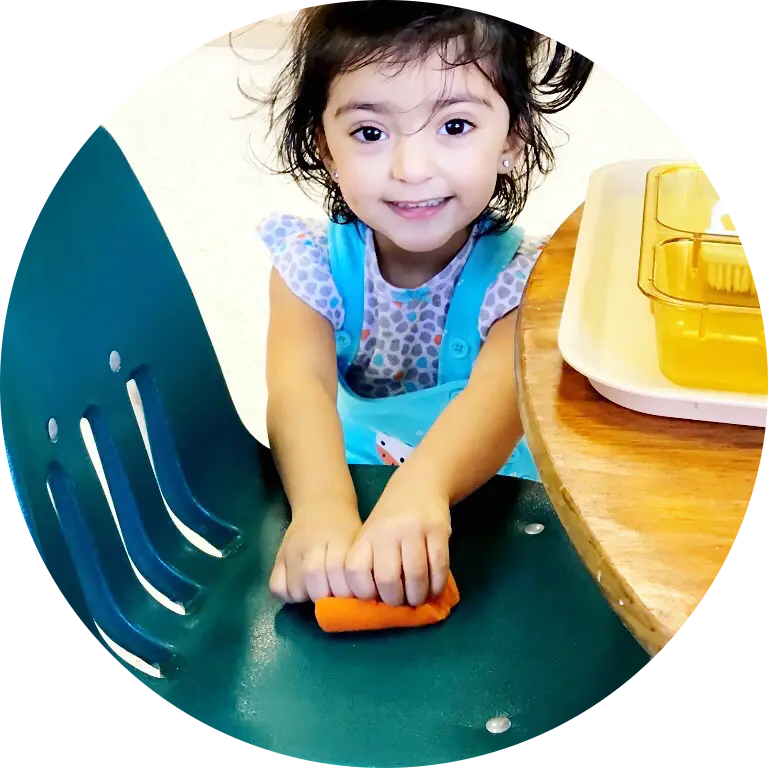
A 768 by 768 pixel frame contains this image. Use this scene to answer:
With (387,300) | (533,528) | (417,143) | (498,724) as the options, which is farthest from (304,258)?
(498,724)

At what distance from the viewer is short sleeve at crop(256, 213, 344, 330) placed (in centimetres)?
87

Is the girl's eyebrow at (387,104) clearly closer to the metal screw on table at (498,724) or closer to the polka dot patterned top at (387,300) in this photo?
the polka dot patterned top at (387,300)

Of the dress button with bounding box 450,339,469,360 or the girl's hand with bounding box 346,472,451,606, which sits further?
the dress button with bounding box 450,339,469,360

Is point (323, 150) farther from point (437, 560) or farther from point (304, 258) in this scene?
point (437, 560)

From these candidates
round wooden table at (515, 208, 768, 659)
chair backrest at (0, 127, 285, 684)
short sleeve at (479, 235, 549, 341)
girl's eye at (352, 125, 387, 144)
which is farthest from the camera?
short sleeve at (479, 235, 549, 341)

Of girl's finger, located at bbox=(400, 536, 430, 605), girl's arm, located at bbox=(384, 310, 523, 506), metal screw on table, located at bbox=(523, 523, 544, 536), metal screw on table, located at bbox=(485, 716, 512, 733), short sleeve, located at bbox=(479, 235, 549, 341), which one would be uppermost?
short sleeve, located at bbox=(479, 235, 549, 341)

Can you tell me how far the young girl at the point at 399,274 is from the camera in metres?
0.69

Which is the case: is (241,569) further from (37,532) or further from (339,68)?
(339,68)

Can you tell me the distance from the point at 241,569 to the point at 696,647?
48 cm

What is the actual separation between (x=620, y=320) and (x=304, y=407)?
34cm

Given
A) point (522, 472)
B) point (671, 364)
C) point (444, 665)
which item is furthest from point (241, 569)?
point (671, 364)

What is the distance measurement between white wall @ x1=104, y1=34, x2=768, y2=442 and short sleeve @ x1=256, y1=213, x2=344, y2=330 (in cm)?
2

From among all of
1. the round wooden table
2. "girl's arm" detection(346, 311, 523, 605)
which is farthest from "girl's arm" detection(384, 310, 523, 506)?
the round wooden table

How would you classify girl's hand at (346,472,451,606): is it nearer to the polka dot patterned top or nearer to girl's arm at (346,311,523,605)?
girl's arm at (346,311,523,605)
